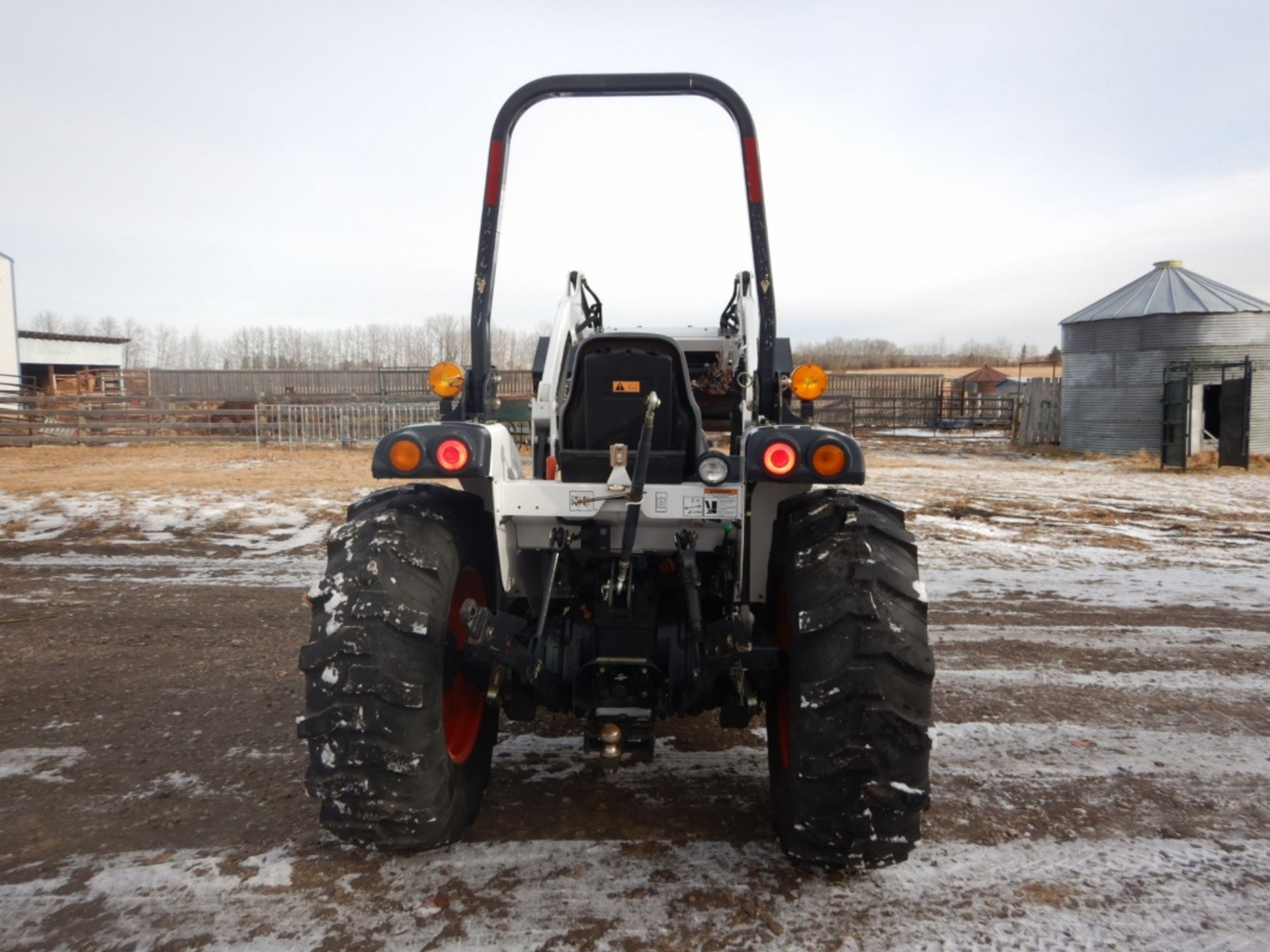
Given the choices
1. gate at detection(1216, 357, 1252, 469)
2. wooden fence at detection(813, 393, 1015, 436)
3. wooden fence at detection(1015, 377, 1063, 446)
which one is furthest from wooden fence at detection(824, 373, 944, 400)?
gate at detection(1216, 357, 1252, 469)

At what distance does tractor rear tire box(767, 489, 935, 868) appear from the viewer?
8.88 feet

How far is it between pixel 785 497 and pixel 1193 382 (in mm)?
21102

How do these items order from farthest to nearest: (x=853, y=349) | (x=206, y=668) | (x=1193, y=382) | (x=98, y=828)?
(x=853, y=349) → (x=1193, y=382) → (x=206, y=668) → (x=98, y=828)

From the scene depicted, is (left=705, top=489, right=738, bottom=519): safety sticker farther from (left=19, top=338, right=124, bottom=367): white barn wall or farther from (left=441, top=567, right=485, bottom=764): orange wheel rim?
(left=19, top=338, right=124, bottom=367): white barn wall

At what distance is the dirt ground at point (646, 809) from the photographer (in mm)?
2785

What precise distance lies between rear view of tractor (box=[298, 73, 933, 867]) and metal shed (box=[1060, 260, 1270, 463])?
62.1 ft

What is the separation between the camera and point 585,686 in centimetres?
331

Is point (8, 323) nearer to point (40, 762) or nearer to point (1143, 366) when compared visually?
point (40, 762)

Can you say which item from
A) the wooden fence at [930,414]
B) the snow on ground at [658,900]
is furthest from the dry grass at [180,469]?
the wooden fence at [930,414]

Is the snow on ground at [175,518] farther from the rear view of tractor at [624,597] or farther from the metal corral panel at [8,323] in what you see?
the metal corral panel at [8,323]

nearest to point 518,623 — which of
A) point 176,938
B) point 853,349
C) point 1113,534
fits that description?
point 176,938

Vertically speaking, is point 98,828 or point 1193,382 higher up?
point 1193,382

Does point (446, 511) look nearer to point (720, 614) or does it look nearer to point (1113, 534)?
point (720, 614)

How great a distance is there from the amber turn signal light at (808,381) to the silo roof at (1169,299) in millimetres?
21977
